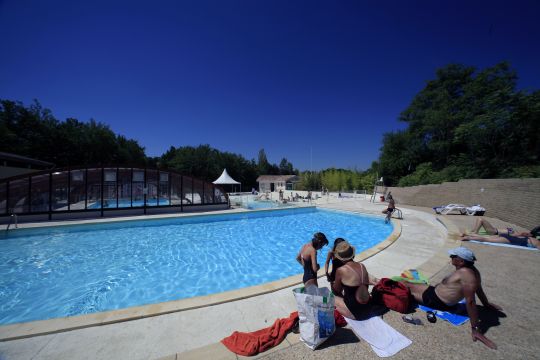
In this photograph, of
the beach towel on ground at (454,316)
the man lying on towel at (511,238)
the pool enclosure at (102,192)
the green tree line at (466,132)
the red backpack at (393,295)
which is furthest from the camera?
the green tree line at (466,132)

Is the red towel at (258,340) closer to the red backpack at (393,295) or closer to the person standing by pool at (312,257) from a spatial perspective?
the person standing by pool at (312,257)

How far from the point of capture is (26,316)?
13.2 ft

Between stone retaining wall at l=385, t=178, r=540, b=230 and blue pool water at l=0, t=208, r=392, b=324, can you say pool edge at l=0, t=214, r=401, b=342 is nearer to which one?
blue pool water at l=0, t=208, r=392, b=324

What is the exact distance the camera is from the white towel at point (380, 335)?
2365mm

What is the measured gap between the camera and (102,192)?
464 inches

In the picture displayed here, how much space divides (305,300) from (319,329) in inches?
13.8

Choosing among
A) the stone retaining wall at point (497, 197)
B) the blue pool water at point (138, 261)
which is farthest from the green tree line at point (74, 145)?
the stone retaining wall at point (497, 197)

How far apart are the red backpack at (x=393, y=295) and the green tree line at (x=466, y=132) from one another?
18811 millimetres

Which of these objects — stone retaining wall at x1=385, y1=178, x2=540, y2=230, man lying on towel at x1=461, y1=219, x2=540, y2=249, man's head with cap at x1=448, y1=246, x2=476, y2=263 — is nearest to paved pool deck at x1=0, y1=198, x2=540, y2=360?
man's head with cap at x1=448, y1=246, x2=476, y2=263

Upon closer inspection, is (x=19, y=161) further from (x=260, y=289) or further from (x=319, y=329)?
(x=319, y=329)

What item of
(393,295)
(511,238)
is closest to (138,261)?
(393,295)

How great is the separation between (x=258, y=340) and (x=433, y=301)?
8.55ft

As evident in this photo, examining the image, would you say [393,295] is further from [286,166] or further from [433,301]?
[286,166]

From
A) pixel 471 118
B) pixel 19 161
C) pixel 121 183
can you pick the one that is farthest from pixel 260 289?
pixel 471 118
